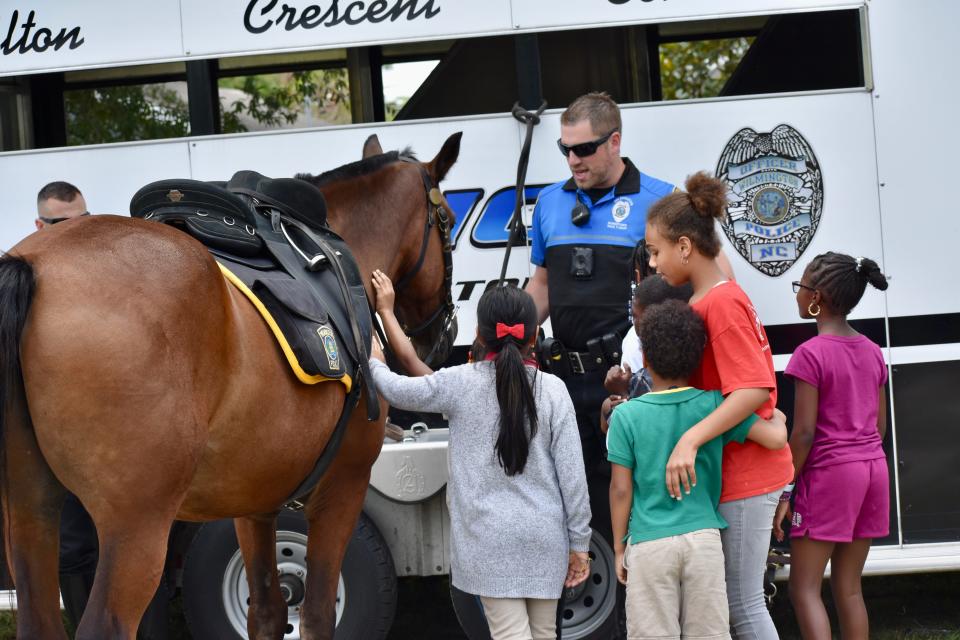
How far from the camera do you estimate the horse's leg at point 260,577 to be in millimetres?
3490

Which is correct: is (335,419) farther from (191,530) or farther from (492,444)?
(191,530)

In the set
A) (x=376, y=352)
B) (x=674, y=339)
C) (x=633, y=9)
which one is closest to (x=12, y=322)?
(x=376, y=352)

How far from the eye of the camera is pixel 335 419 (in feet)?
10.2

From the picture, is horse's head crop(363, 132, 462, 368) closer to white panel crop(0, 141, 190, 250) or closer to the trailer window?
white panel crop(0, 141, 190, 250)

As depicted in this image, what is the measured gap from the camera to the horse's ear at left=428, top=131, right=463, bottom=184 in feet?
12.6

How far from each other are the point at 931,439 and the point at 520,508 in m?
2.15

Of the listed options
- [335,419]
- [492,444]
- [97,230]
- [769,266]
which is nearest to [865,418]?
[769,266]

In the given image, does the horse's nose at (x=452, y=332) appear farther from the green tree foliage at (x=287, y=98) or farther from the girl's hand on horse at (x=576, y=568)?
the green tree foliage at (x=287, y=98)

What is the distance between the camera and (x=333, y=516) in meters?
3.41

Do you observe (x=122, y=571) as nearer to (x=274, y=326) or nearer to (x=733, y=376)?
(x=274, y=326)

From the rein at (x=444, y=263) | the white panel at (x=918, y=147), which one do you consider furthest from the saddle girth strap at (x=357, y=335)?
the white panel at (x=918, y=147)

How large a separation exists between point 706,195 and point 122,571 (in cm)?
180

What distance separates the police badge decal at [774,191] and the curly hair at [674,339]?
1.54 metres

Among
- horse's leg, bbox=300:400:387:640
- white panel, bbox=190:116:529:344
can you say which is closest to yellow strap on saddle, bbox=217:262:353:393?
horse's leg, bbox=300:400:387:640
